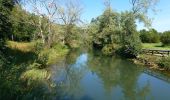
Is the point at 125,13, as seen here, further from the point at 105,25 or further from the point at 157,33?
the point at 157,33

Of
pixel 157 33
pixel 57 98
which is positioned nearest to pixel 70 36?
pixel 157 33

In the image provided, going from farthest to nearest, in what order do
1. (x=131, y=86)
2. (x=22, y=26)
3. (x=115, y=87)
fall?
1. (x=22, y=26)
2. (x=131, y=86)
3. (x=115, y=87)

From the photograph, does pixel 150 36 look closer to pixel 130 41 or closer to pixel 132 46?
pixel 130 41

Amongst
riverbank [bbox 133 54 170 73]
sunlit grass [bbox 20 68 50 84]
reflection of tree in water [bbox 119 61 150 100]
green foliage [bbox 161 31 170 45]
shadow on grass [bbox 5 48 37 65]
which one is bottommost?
reflection of tree in water [bbox 119 61 150 100]

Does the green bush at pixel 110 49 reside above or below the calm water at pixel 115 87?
above

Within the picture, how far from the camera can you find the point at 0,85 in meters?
11.0

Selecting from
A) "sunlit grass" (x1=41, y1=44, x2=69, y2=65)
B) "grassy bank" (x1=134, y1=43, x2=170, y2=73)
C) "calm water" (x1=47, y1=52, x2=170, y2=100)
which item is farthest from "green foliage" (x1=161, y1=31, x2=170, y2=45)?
"calm water" (x1=47, y1=52, x2=170, y2=100)

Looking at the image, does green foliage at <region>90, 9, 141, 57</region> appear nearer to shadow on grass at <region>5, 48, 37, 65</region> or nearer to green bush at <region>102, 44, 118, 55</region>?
green bush at <region>102, 44, 118, 55</region>

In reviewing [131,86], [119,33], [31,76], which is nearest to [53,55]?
[119,33]

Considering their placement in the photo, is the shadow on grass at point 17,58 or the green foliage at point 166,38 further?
the green foliage at point 166,38

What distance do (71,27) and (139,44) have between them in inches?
792

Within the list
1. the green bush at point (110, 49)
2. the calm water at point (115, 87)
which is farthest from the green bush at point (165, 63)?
the green bush at point (110, 49)

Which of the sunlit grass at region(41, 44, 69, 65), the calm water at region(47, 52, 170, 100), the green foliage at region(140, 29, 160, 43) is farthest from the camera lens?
the green foliage at region(140, 29, 160, 43)

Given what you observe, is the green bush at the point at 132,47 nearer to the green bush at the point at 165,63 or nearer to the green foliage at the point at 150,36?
the green bush at the point at 165,63
